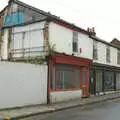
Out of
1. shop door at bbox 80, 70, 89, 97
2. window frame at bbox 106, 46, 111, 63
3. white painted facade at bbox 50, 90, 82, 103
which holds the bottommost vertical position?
Result: white painted facade at bbox 50, 90, 82, 103

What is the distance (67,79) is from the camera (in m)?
26.0

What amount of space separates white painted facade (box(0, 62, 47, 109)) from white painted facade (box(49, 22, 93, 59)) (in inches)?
99.2

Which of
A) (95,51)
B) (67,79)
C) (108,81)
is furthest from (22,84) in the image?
(108,81)

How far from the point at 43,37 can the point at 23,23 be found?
252cm

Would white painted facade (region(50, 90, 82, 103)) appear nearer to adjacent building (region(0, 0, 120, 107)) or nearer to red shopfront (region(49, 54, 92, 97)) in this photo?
adjacent building (region(0, 0, 120, 107))

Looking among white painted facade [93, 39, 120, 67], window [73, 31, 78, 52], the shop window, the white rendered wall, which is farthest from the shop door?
the white rendered wall

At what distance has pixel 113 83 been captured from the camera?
3803 centimetres

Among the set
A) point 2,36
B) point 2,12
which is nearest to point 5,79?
point 2,36

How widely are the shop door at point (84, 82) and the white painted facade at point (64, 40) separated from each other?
142 centimetres

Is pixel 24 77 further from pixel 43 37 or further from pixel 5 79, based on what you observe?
pixel 43 37

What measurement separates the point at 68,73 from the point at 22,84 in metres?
6.85

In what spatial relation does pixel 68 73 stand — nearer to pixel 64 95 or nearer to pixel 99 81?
pixel 64 95

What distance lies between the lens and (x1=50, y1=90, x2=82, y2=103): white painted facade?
23183 millimetres

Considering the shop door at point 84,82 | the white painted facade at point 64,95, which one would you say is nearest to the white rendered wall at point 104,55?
the shop door at point 84,82
